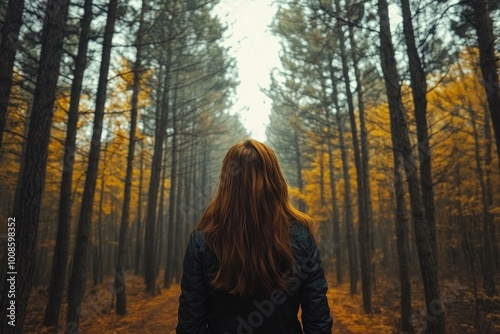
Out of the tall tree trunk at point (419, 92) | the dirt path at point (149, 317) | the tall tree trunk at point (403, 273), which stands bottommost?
the dirt path at point (149, 317)

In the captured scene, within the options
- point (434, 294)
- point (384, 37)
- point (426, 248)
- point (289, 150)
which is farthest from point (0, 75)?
point (289, 150)

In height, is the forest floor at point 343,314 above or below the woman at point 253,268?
below

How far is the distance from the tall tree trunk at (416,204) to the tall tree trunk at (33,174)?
5404 millimetres

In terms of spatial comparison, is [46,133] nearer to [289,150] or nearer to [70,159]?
[70,159]

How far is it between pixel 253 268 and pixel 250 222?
9.8 inches

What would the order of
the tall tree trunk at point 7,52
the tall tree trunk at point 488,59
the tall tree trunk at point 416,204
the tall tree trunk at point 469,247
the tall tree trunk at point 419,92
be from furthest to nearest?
the tall tree trunk at point 469,247 → the tall tree trunk at point 7,52 → the tall tree trunk at point 488,59 → the tall tree trunk at point 419,92 → the tall tree trunk at point 416,204

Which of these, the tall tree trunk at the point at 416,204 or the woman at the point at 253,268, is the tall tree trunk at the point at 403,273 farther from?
the woman at the point at 253,268

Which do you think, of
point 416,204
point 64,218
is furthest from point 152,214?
point 416,204

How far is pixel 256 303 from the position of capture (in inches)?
63.0

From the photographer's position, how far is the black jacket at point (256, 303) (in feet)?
5.21

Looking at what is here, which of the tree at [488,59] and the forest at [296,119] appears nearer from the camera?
the forest at [296,119]

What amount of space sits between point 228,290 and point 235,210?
0.43 metres

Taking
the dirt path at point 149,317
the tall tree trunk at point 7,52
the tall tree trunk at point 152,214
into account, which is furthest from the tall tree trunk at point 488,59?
the tall tree trunk at point 152,214

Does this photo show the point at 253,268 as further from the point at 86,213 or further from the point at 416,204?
the point at 86,213
